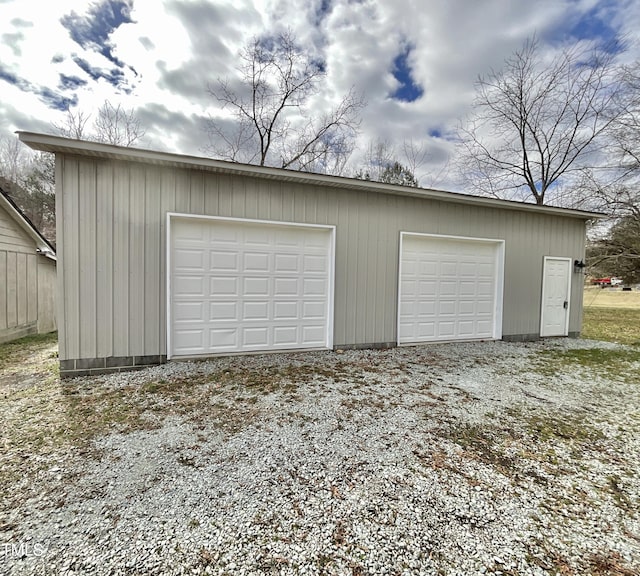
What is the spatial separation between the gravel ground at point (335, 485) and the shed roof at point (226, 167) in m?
2.85

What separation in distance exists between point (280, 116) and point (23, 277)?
9693 millimetres

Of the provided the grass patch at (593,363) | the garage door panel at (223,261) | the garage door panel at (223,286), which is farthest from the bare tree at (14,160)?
the grass patch at (593,363)

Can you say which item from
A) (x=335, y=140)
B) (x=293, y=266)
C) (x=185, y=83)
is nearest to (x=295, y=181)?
(x=293, y=266)

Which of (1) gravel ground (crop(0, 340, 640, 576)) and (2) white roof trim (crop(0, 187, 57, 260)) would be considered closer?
(1) gravel ground (crop(0, 340, 640, 576))

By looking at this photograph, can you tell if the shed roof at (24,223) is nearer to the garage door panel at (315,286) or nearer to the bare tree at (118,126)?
the bare tree at (118,126)

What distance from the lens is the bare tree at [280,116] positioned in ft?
36.5

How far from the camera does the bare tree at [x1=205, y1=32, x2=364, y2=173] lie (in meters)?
11.1

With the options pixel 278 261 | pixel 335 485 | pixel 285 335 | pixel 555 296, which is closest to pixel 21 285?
pixel 278 261

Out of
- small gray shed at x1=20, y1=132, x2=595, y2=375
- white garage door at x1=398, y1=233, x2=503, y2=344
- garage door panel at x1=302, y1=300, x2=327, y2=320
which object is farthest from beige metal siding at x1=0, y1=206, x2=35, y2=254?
white garage door at x1=398, y1=233, x2=503, y2=344

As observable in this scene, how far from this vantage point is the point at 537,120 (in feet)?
43.6

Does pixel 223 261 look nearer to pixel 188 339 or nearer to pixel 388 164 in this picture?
pixel 188 339

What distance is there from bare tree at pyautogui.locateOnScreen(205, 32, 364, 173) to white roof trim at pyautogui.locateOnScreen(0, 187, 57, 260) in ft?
20.3

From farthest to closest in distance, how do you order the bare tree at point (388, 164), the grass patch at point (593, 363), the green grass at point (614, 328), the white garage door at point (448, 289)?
the bare tree at point (388, 164)
the green grass at point (614, 328)
the white garage door at point (448, 289)
the grass patch at point (593, 363)

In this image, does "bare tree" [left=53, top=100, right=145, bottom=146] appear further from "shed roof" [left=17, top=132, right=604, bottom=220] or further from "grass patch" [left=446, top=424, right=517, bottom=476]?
"grass patch" [left=446, top=424, right=517, bottom=476]
